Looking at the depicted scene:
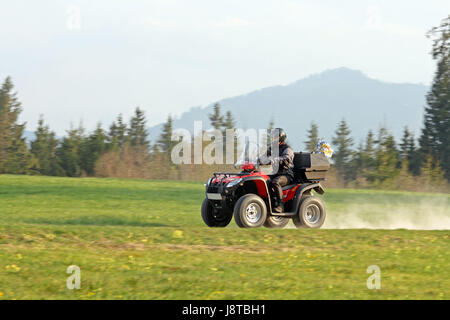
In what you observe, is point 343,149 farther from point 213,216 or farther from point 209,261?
point 209,261

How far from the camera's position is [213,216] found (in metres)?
17.2

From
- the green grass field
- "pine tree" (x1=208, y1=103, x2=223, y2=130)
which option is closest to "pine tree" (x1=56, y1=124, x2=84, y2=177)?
"pine tree" (x1=208, y1=103, x2=223, y2=130)

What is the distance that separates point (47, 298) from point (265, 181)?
7.56 metres

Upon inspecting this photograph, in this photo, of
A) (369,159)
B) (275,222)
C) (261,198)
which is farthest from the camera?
(369,159)

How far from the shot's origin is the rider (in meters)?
16.6

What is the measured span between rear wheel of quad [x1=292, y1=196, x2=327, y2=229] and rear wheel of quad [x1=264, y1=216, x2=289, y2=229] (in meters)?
0.31

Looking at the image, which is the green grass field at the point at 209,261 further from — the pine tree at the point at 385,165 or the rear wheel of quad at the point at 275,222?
the pine tree at the point at 385,165

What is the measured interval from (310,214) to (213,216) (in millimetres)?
2363

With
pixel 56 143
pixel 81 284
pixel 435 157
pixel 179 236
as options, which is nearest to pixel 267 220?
pixel 179 236

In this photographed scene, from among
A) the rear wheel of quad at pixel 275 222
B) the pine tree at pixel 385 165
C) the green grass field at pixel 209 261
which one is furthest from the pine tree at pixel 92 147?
the rear wheel of quad at pixel 275 222

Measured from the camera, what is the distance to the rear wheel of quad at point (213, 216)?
56.3ft

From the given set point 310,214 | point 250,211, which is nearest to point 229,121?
point 310,214

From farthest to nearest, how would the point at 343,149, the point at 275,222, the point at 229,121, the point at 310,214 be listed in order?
the point at 229,121 < the point at 343,149 < the point at 310,214 < the point at 275,222

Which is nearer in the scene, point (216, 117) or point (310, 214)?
point (310, 214)
